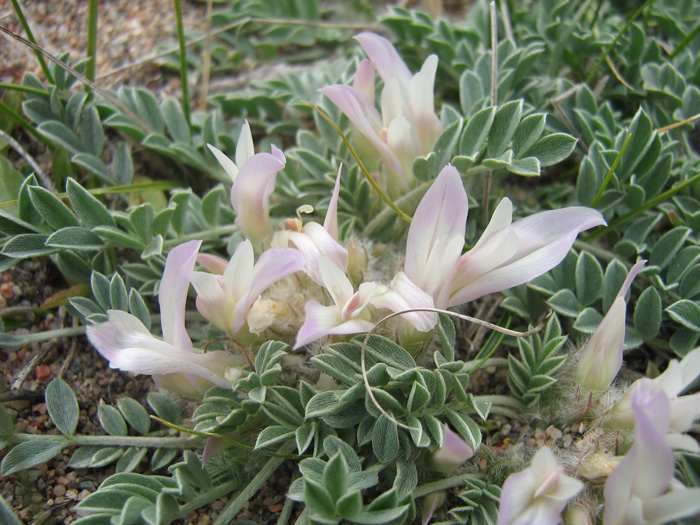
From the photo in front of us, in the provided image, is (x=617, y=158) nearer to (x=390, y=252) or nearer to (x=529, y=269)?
(x=529, y=269)

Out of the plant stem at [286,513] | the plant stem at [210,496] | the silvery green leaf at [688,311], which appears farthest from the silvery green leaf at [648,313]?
the plant stem at [210,496]

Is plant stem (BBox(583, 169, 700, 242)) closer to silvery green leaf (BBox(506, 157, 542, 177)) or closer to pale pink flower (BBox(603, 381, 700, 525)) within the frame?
silvery green leaf (BBox(506, 157, 542, 177))

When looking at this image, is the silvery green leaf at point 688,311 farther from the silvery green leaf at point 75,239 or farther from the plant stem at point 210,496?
the silvery green leaf at point 75,239

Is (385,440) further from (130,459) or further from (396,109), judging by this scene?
(396,109)

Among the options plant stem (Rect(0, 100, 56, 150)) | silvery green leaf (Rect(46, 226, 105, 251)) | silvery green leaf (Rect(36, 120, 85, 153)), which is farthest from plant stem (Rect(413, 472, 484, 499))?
plant stem (Rect(0, 100, 56, 150))

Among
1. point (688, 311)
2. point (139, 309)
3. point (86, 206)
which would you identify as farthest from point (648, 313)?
point (86, 206)

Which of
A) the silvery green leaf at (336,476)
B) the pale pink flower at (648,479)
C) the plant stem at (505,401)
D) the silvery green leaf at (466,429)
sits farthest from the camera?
the plant stem at (505,401)

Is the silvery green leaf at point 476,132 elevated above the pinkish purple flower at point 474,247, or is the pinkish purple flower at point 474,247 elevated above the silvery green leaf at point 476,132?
the silvery green leaf at point 476,132
